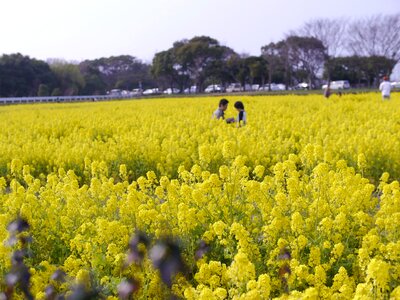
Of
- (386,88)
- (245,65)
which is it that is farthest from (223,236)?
(245,65)

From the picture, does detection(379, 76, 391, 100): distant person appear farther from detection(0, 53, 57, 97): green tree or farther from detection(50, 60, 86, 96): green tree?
detection(50, 60, 86, 96): green tree

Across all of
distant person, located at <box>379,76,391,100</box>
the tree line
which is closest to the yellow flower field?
distant person, located at <box>379,76,391,100</box>

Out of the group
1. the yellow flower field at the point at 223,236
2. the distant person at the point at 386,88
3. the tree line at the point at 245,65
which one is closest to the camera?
the yellow flower field at the point at 223,236

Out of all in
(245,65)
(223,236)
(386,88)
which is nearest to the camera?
(223,236)

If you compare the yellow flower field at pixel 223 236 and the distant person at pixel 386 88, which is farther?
the distant person at pixel 386 88

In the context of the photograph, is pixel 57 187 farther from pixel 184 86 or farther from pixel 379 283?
pixel 184 86

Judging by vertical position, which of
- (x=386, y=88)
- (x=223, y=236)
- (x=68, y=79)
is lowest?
(x=223, y=236)

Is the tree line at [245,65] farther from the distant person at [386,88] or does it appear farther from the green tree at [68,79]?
the distant person at [386,88]

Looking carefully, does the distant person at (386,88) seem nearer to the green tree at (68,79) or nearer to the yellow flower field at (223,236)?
the yellow flower field at (223,236)

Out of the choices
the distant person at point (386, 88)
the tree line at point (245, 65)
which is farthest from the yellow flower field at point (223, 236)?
the tree line at point (245, 65)

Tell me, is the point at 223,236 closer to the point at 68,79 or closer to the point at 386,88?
the point at 386,88

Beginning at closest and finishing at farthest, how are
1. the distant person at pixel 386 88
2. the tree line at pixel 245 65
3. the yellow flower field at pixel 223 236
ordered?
the yellow flower field at pixel 223 236 < the distant person at pixel 386 88 < the tree line at pixel 245 65

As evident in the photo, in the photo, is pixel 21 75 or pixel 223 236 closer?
pixel 223 236

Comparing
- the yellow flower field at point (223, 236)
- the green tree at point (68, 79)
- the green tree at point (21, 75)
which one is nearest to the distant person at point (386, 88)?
the yellow flower field at point (223, 236)
